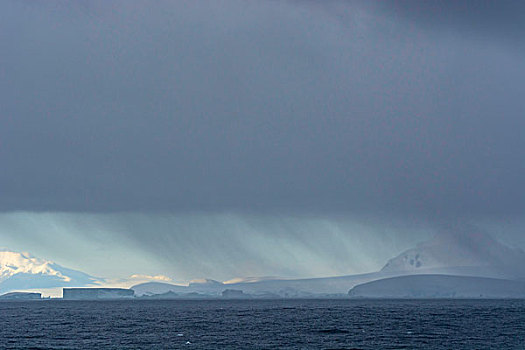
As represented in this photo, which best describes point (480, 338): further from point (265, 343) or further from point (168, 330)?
point (168, 330)

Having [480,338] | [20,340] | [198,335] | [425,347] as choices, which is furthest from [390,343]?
[20,340]

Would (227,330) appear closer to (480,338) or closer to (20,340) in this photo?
(20,340)

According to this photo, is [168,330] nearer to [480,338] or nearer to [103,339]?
[103,339]

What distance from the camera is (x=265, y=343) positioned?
408 ft

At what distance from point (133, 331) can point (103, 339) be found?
24104mm

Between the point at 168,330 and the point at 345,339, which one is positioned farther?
the point at 168,330

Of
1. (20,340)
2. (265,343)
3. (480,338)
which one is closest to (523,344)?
(480,338)

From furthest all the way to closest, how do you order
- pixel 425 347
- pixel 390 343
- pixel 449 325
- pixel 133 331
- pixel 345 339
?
pixel 449 325, pixel 133 331, pixel 345 339, pixel 390 343, pixel 425 347

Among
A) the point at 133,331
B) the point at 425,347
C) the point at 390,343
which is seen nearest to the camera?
the point at 425,347

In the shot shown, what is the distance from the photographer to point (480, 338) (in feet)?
440

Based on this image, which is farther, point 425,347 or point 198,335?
point 198,335

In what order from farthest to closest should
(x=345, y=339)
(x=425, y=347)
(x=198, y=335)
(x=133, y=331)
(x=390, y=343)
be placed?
(x=133, y=331), (x=198, y=335), (x=345, y=339), (x=390, y=343), (x=425, y=347)

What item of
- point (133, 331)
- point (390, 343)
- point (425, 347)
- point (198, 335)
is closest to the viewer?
point (425, 347)

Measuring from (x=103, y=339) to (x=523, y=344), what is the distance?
7838 cm
